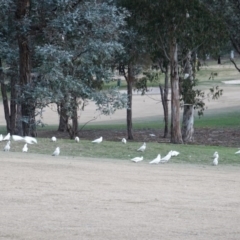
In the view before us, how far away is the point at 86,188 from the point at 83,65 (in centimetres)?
1470

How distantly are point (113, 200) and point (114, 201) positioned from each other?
0.26 ft

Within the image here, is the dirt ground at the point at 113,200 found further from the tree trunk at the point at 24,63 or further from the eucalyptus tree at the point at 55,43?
the tree trunk at the point at 24,63

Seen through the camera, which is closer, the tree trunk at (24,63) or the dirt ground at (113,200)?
the dirt ground at (113,200)

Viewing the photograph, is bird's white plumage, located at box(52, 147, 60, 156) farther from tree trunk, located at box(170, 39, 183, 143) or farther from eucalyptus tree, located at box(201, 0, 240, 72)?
eucalyptus tree, located at box(201, 0, 240, 72)

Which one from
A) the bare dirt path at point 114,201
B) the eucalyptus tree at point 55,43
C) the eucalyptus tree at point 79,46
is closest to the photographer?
the bare dirt path at point 114,201

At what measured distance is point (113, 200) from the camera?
12961 millimetres

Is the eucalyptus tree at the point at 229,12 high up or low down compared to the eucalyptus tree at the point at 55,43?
up

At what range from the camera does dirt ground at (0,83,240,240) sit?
34.8 feet

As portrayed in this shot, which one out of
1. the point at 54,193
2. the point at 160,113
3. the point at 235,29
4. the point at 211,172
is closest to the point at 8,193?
the point at 54,193

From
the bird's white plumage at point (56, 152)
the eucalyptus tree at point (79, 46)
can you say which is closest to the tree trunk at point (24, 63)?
the eucalyptus tree at point (79, 46)

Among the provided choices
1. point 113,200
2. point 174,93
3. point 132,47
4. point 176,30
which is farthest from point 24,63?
point 113,200

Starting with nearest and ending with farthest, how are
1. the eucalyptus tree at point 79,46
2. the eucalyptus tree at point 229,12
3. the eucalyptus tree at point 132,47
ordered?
1. the eucalyptus tree at point 79,46
2. the eucalyptus tree at point 132,47
3. the eucalyptus tree at point 229,12

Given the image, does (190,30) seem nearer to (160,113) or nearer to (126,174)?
(126,174)

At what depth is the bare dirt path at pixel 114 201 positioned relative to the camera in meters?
10.6
